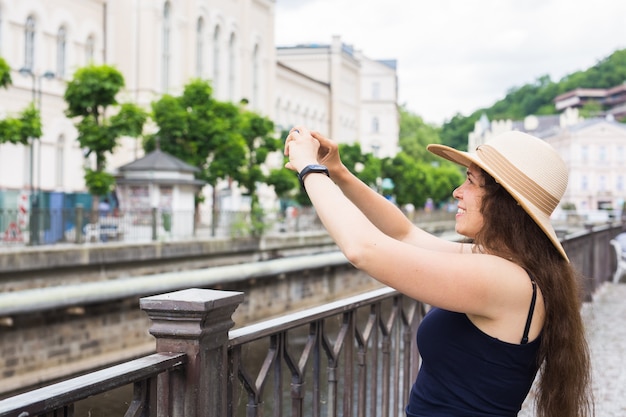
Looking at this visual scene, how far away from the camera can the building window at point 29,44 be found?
116 ft

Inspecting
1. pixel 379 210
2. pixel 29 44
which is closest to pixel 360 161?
pixel 29 44

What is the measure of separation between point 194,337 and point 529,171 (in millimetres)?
1106

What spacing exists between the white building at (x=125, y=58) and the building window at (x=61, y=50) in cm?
4

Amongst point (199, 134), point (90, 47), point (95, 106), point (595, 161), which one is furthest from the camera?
point (595, 161)

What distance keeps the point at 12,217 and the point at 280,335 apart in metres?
20.0

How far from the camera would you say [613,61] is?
188625mm

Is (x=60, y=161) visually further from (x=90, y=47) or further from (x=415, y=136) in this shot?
(x=415, y=136)

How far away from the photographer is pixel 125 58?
4159cm

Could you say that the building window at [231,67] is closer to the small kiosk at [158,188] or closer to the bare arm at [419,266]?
the small kiosk at [158,188]

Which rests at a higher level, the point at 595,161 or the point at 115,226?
the point at 595,161

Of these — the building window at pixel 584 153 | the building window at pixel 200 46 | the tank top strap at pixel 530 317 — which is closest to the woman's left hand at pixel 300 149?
the tank top strap at pixel 530 317

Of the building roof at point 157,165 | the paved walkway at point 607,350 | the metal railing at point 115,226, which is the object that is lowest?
the paved walkway at point 607,350

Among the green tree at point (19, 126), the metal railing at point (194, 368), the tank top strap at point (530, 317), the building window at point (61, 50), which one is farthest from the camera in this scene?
the building window at point (61, 50)

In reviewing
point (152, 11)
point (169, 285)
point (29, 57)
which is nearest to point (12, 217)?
point (169, 285)
